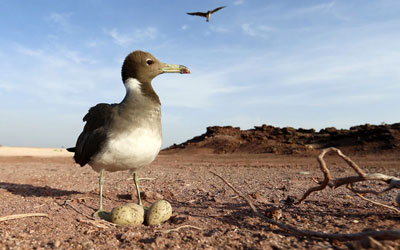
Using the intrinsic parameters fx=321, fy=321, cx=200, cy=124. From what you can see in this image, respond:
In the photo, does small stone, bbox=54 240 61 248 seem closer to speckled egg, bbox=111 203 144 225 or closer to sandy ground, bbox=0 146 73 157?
speckled egg, bbox=111 203 144 225

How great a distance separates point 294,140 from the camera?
23.0 m

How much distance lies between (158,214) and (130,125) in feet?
4.12

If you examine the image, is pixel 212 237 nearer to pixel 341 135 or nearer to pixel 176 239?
pixel 176 239

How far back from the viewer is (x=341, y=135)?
72.4 ft

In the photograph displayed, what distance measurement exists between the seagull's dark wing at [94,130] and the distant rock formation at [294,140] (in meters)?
12.7

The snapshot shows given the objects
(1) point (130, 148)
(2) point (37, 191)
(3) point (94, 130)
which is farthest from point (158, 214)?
(2) point (37, 191)

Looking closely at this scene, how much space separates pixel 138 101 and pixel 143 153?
2.48 feet

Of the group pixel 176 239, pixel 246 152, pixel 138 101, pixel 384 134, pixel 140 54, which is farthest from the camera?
pixel 246 152

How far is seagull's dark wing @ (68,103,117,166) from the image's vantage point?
4.68 metres

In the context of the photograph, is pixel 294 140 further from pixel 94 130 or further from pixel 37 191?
pixel 94 130

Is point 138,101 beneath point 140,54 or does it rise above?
beneath

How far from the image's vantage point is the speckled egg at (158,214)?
4277 millimetres

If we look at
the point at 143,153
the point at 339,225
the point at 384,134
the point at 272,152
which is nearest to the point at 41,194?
the point at 143,153

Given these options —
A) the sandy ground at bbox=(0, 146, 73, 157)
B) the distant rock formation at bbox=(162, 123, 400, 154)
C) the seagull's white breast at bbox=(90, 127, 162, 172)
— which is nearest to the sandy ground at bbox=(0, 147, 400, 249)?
the seagull's white breast at bbox=(90, 127, 162, 172)
